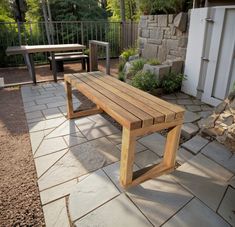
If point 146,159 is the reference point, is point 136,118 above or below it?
above

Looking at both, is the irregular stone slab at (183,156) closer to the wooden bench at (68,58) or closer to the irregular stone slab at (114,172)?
the irregular stone slab at (114,172)

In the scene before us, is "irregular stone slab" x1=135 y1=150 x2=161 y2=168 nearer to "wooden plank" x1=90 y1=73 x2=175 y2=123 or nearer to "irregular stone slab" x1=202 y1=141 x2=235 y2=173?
"irregular stone slab" x1=202 y1=141 x2=235 y2=173

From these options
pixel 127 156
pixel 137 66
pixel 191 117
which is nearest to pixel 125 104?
pixel 127 156

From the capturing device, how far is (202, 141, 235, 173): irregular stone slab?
6.66ft

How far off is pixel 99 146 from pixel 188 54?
90.5 inches

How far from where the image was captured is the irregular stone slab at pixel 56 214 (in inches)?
58.6

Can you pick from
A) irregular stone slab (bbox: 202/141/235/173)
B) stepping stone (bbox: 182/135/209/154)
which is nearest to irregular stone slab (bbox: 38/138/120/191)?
stepping stone (bbox: 182/135/209/154)

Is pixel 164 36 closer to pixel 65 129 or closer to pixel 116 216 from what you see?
pixel 65 129

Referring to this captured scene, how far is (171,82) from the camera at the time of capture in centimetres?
371

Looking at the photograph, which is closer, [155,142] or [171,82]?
[155,142]

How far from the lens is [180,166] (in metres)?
2.03

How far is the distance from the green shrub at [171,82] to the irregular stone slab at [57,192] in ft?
8.13

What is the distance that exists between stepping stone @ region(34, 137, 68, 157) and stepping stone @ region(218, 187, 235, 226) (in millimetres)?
1625

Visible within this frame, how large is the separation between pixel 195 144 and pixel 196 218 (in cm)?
100
